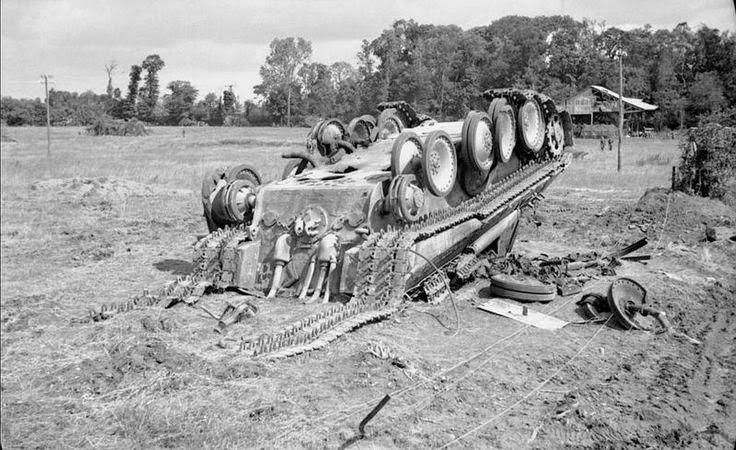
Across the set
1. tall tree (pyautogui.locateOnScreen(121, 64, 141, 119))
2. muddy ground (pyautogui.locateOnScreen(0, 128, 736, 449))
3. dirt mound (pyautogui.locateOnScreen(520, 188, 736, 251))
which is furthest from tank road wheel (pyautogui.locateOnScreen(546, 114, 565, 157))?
tall tree (pyautogui.locateOnScreen(121, 64, 141, 119))

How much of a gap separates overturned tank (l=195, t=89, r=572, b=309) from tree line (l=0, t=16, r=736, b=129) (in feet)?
4.90

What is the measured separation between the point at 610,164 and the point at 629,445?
22.7 metres

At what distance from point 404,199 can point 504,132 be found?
3377mm

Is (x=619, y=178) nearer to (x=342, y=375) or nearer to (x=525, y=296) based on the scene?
(x=525, y=296)

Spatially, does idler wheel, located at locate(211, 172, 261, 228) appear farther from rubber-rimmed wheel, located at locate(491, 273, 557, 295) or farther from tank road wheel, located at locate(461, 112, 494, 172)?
rubber-rimmed wheel, located at locate(491, 273, 557, 295)

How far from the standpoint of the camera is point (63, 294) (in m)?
9.91

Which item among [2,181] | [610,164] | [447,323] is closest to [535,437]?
[447,323]

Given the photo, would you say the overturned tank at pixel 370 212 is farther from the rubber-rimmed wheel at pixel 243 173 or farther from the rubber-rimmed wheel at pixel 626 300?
the rubber-rimmed wheel at pixel 626 300

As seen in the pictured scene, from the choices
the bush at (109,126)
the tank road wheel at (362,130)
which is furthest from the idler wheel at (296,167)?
the bush at (109,126)

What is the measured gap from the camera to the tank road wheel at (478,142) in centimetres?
1129

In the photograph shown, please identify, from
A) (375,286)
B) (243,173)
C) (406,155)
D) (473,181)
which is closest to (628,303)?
(473,181)

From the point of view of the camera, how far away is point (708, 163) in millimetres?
19906

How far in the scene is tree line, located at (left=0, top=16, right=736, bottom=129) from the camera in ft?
12.6

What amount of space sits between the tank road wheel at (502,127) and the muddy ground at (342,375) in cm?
253
